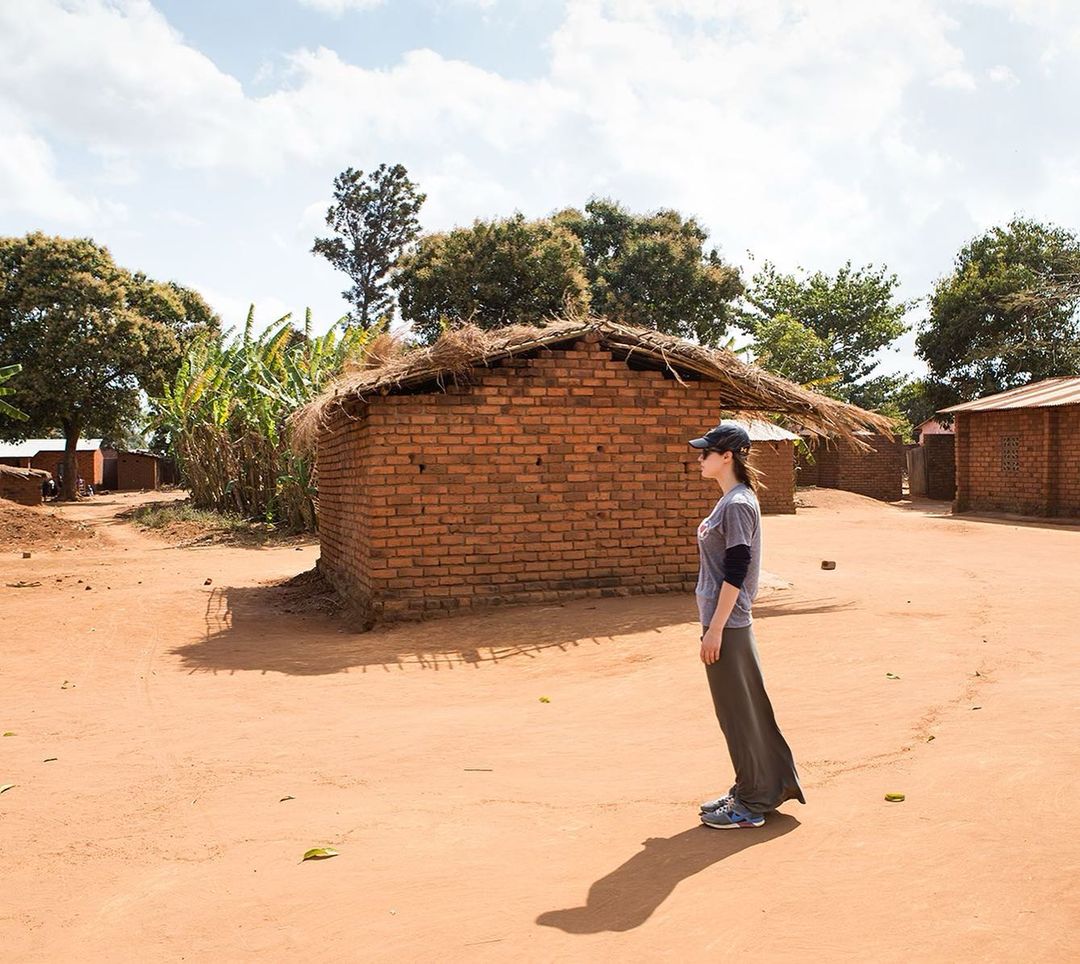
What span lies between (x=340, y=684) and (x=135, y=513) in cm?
2031

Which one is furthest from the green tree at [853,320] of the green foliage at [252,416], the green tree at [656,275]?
the green foliage at [252,416]

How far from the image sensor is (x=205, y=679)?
690 cm

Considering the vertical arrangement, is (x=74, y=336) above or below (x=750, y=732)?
above

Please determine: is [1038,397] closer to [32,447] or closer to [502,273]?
[502,273]

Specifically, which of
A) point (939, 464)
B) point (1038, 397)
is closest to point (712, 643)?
point (1038, 397)

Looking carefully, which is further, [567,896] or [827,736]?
[827,736]

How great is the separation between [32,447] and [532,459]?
40199 mm

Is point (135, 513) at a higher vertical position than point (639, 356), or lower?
lower

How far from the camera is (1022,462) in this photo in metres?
20.4

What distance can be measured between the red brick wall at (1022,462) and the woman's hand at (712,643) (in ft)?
60.4

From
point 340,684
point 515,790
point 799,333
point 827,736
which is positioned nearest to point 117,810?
point 515,790

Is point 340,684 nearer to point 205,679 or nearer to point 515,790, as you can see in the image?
point 205,679

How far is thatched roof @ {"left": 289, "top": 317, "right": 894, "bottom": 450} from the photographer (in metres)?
8.21

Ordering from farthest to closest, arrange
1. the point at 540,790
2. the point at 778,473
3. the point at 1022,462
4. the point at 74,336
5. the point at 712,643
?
the point at 74,336
the point at 778,473
the point at 1022,462
the point at 540,790
the point at 712,643
